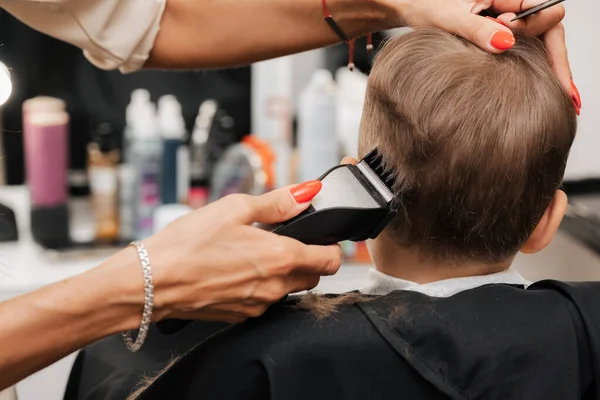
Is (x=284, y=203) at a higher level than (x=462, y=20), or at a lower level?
lower

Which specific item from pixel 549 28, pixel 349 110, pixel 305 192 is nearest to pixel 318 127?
pixel 349 110

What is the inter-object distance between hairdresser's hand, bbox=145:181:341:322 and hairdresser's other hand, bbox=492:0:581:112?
38 cm

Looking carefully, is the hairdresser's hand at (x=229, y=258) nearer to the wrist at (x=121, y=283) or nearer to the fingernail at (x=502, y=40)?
the wrist at (x=121, y=283)

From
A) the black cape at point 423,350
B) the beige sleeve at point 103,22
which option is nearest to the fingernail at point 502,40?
the black cape at point 423,350

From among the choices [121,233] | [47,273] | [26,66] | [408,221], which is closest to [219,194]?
[121,233]

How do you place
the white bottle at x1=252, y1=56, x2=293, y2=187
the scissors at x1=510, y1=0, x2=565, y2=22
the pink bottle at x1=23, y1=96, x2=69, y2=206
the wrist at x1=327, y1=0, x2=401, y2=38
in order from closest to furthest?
1. the scissors at x1=510, y1=0, x2=565, y2=22
2. the wrist at x1=327, y1=0, x2=401, y2=38
3. the pink bottle at x1=23, y1=96, x2=69, y2=206
4. the white bottle at x1=252, y1=56, x2=293, y2=187

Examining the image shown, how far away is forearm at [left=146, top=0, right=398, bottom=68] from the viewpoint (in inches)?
53.7

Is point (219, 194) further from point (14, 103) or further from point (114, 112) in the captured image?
point (14, 103)

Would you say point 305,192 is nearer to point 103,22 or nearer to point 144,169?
point 103,22

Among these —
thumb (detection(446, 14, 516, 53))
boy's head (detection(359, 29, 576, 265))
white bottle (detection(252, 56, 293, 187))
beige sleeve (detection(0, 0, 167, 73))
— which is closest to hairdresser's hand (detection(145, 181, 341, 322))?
boy's head (detection(359, 29, 576, 265))

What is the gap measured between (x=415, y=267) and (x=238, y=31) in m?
0.62

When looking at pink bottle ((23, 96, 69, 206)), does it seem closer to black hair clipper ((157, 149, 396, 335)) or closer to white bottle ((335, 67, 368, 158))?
white bottle ((335, 67, 368, 158))

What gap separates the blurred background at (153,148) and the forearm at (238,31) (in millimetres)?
527

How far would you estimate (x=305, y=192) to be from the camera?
941 millimetres
